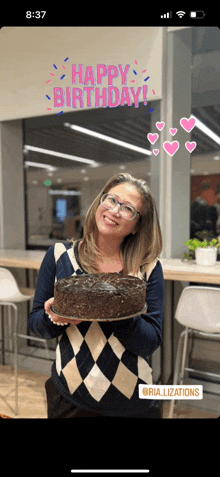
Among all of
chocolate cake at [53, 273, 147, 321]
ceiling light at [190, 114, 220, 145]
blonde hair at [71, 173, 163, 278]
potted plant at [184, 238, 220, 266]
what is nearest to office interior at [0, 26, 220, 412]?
ceiling light at [190, 114, 220, 145]

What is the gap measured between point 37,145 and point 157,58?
1252 mm

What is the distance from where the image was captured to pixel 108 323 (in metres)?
0.78

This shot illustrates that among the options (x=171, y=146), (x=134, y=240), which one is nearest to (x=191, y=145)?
(x=171, y=146)

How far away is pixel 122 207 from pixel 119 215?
0.07 feet

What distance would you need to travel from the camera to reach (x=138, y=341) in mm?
732

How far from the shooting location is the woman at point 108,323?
Result: 750 millimetres

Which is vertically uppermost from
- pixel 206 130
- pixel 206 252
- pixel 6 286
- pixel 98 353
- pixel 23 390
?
pixel 206 130

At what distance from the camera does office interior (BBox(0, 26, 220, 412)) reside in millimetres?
933

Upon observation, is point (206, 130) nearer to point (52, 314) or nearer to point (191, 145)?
point (191, 145)

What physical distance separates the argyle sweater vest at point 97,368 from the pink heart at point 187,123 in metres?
0.70

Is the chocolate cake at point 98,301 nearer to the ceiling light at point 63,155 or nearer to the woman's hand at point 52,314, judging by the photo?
the woman's hand at point 52,314

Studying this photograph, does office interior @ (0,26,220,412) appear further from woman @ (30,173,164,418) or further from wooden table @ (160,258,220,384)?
woman @ (30,173,164,418)
